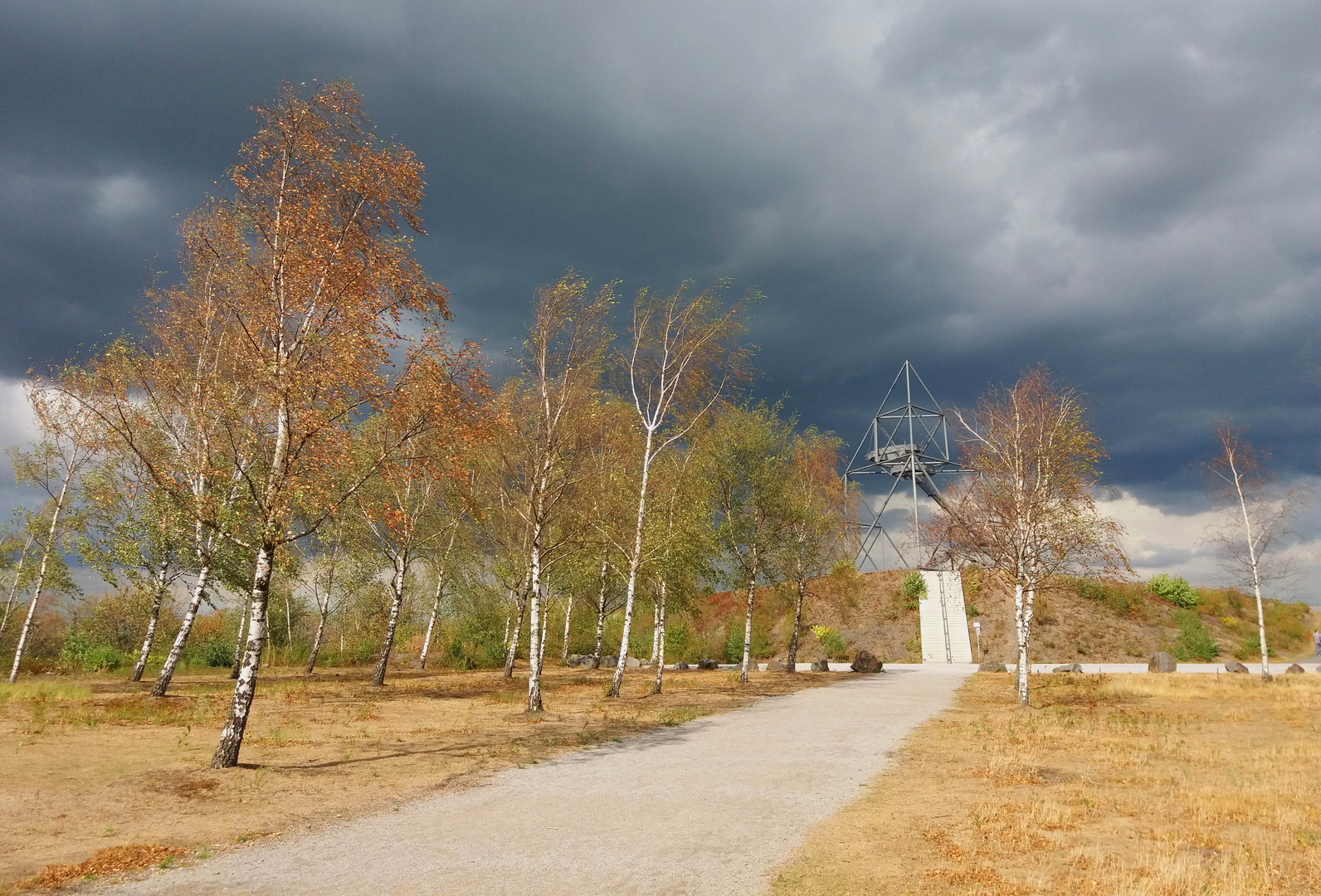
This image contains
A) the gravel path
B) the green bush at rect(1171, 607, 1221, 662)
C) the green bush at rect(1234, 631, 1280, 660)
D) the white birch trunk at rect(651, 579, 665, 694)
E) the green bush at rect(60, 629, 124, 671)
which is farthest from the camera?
the green bush at rect(1234, 631, 1280, 660)

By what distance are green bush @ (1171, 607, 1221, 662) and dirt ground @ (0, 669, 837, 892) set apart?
3863 centimetres

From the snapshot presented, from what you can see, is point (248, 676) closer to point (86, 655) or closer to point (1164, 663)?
point (86, 655)

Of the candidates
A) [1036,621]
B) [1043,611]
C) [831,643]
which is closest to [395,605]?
[831,643]

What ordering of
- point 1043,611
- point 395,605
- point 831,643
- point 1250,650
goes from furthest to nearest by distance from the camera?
point 831,643 → point 1043,611 → point 1250,650 → point 395,605

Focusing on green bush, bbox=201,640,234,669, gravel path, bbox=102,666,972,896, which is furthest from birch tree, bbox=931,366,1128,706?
green bush, bbox=201,640,234,669

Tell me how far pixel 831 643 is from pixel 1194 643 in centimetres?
2523

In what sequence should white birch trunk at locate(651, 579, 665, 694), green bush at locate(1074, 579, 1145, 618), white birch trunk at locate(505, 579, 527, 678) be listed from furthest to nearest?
green bush at locate(1074, 579, 1145, 618), white birch trunk at locate(505, 579, 527, 678), white birch trunk at locate(651, 579, 665, 694)

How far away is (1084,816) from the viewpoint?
391 inches

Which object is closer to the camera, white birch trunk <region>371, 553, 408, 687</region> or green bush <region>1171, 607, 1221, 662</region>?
white birch trunk <region>371, 553, 408, 687</region>

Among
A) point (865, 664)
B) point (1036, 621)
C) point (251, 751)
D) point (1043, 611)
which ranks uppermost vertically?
point (1043, 611)

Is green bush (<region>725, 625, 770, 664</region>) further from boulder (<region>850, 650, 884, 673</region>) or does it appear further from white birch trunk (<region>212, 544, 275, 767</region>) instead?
white birch trunk (<region>212, 544, 275, 767</region>)

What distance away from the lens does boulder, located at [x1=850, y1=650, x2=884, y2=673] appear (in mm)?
42719

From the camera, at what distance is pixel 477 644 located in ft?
153

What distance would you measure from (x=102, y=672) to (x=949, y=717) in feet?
130
